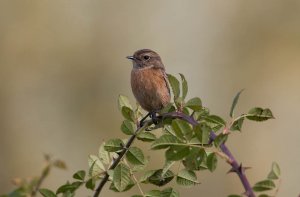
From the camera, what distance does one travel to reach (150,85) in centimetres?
566

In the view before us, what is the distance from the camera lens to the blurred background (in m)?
12.1

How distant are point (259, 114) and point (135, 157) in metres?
0.47

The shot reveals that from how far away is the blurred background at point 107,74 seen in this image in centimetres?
1205

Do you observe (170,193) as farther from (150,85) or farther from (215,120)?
(150,85)

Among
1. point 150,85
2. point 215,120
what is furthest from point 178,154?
point 150,85

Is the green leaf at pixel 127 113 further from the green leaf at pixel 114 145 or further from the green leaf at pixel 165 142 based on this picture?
the green leaf at pixel 165 142

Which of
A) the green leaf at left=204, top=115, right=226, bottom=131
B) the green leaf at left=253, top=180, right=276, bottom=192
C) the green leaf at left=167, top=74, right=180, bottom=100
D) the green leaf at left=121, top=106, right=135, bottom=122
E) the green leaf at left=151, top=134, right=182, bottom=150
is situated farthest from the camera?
the green leaf at left=121, top=106, right=135, bottom=122

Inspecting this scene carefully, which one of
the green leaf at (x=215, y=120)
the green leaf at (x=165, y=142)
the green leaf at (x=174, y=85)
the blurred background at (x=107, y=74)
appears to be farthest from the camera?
the blurred background at (x=107, y=74)

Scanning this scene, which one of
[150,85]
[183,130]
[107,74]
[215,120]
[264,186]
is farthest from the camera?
[107,74]

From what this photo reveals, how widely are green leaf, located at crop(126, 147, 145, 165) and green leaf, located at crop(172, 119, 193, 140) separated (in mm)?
325

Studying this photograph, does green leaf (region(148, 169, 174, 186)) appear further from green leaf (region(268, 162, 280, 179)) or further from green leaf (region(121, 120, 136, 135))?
green leaf (region(268, 162, 280, 179))

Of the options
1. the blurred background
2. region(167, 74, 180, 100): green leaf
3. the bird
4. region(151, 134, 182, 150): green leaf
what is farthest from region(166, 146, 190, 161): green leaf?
the blurred background

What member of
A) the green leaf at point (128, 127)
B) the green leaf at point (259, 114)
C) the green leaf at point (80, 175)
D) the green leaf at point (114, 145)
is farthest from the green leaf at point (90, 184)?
the green leaf at point (259, 114)

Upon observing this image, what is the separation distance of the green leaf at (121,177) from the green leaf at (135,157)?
33 mm
